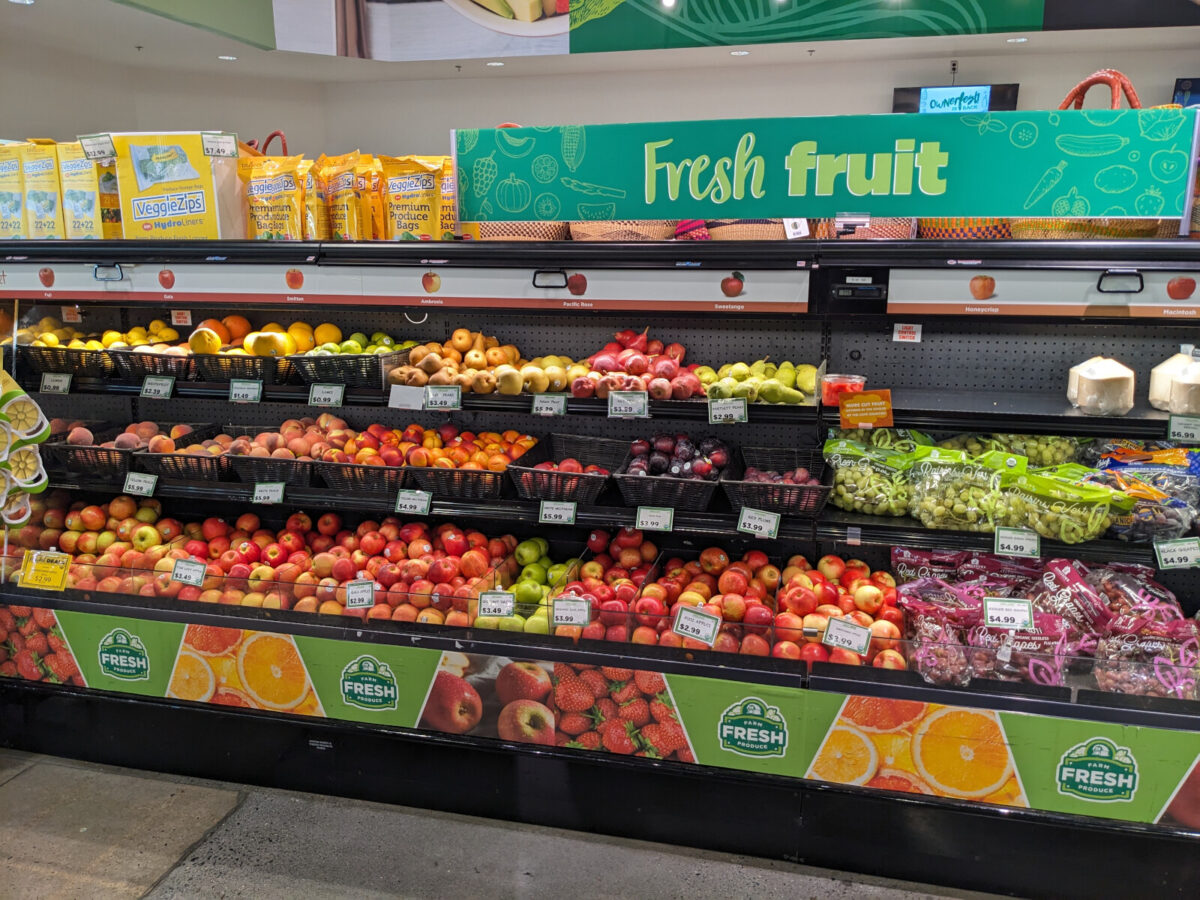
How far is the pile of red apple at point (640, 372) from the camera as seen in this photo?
2.84 metres

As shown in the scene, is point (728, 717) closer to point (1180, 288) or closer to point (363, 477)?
point (363, 477)

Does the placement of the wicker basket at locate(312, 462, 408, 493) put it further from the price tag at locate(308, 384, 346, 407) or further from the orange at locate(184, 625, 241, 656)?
A: the orange at locate(184, 625, 241, 656)

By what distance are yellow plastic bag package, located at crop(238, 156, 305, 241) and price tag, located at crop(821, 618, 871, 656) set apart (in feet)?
7.79

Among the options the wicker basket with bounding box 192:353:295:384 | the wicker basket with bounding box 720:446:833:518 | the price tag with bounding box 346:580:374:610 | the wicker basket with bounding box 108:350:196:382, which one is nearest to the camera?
the wicker basket with bounding box 720:446:833:518

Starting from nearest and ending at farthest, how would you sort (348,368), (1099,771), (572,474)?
(1099,771)
(572,474)
(348,368)

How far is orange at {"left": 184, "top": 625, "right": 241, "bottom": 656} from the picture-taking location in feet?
9.88

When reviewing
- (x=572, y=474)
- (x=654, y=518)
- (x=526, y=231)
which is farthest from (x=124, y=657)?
(x=526, y=231)

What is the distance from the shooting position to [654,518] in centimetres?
285

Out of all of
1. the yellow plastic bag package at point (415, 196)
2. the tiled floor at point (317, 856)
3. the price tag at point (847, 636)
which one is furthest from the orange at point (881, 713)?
the yellow plastic bag package at point (415, 196)

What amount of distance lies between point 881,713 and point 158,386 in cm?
286

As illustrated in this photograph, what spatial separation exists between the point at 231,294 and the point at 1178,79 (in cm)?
710

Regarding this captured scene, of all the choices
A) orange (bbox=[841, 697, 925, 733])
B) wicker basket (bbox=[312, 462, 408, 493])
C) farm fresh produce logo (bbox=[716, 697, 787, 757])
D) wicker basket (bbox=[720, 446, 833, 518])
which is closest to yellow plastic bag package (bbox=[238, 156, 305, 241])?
wicker basket (bbox=[312, 462, 408, 493])

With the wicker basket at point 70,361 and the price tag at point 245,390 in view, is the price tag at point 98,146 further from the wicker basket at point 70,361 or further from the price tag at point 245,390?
the price tag at point 245,390

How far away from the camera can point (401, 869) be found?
8.77 feet
